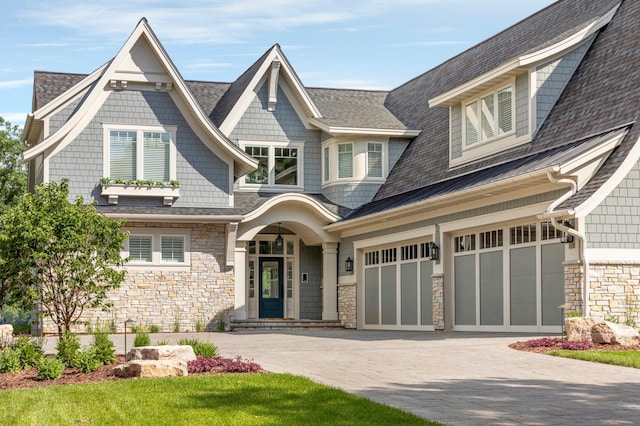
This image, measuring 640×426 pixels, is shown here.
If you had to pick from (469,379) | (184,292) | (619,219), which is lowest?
(469,379)

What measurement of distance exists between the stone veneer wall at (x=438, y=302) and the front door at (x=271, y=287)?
24.6 feet

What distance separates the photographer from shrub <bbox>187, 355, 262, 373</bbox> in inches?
507

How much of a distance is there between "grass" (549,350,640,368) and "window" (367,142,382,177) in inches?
569

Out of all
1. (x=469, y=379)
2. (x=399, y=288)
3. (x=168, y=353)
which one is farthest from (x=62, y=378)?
(x=399, y=288)

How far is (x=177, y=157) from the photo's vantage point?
87.8 feet

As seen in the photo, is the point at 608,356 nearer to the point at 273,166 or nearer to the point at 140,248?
the point at 140,248

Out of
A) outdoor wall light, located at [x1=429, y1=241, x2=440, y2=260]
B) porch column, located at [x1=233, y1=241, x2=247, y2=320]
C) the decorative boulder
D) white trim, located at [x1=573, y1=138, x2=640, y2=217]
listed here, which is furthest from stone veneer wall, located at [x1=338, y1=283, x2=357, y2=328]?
the decorative boulder

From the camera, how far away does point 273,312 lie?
2967 cm

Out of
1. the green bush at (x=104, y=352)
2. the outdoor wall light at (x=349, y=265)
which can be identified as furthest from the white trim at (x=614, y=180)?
the outdoor wall light at (x=349, y=265)

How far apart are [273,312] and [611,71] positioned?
13531 mm

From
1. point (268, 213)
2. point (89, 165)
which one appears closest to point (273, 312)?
point (268, 213)

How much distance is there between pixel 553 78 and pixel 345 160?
892cm

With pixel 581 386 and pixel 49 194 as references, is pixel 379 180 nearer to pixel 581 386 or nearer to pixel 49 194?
pixel 49 194

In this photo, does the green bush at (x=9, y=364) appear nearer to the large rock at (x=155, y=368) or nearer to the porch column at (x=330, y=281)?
the large rock at (x=155, y=368)
